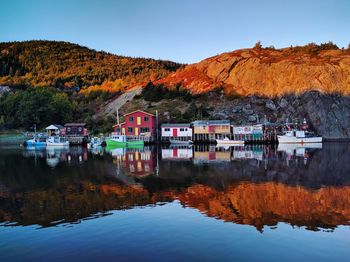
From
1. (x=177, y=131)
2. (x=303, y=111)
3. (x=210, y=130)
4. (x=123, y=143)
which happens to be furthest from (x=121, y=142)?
(x=303, y=111)

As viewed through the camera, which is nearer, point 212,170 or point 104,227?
point 104,227

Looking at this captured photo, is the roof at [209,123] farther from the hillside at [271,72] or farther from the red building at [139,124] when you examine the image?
the hillside at [271,72]

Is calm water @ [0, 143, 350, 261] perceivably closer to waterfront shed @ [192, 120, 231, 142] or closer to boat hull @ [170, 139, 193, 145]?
boat hull @ [170, 139, 193, 145]

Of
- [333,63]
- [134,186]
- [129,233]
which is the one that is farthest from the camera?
[333,63]

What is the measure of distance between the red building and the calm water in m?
54.4

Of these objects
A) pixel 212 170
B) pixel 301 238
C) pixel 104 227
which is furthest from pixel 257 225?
pixel 212 170

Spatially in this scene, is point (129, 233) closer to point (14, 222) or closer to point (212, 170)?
point (14, 222)

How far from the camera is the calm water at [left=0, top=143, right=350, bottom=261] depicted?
1494cm

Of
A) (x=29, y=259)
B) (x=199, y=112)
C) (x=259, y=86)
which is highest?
(x=259, y=86)

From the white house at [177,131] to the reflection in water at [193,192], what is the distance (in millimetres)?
50132

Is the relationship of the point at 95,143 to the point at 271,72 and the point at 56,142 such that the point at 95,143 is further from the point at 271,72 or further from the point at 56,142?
the point at 271,72

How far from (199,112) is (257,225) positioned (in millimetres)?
84753

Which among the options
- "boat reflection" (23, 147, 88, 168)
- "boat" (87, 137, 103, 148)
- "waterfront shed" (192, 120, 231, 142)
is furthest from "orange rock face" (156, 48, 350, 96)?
"boat reflection" (23, 147, 88, 168)

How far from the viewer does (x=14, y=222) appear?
19484 millimetres
